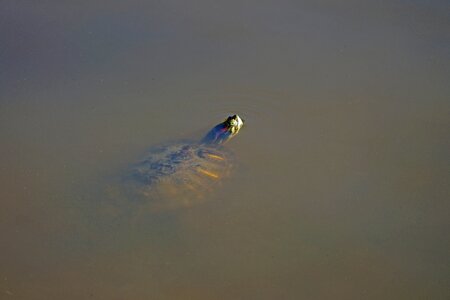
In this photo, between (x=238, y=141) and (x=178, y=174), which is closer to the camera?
(x=178, y=174)

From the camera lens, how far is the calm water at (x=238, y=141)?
3000mm

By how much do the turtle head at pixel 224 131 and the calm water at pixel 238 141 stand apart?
0.08m

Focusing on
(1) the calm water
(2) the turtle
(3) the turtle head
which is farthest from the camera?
(3) the turtle head

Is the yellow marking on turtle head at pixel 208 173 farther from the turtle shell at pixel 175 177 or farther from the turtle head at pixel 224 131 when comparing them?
the turtle head at pixel 224 131

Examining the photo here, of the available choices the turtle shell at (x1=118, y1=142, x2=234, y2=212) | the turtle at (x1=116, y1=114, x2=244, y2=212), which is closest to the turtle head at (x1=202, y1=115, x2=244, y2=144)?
the turtle at (x1=116, y1=114, x2=244, y2=212)

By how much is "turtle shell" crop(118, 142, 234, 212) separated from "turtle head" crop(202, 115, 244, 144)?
134 millimetres

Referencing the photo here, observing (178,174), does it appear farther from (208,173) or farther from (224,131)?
(224,131)

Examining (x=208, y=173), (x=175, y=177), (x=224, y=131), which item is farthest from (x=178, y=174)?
(x=224, y=131)

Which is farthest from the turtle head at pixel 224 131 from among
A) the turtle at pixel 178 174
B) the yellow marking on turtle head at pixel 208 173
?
the yellow marking on turtle head at pixel 208 173

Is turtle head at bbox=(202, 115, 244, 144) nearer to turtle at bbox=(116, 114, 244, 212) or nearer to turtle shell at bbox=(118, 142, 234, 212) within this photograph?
turtle at bbox=(116, 114, 244, 212)

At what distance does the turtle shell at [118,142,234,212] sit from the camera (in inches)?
131

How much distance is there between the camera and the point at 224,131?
3.60 meters

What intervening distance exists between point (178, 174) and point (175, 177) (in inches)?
1.2

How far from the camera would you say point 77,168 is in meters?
3.49
